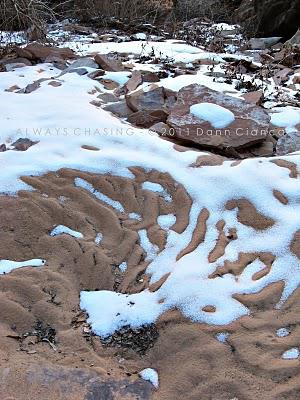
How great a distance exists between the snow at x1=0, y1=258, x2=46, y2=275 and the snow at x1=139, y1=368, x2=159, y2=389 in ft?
3.20

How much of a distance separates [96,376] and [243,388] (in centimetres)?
69

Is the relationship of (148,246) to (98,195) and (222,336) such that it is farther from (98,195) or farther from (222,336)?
(222,336)

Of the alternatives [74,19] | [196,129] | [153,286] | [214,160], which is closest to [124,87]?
[196,129]

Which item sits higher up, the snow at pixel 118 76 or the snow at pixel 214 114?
the snow at pixel 214 114

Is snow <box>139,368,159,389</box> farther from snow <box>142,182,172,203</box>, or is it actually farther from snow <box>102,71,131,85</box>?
snow <box>102,71,131,85</box>

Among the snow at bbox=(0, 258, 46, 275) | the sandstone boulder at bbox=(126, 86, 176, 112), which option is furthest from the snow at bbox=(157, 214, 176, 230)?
the sandstone boulder at bbox=(126, 86, 176, 112)

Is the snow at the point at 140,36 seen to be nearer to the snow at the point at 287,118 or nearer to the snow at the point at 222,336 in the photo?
the snow at the point at 287,118

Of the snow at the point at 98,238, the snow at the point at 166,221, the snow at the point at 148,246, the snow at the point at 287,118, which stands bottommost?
the snow at the point at 148,246

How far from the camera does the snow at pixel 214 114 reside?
459 cm

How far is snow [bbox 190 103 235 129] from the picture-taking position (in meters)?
4.59

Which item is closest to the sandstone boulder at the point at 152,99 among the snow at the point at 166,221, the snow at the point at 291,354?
the snow at the point at 166,221

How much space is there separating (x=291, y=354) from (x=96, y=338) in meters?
0.99

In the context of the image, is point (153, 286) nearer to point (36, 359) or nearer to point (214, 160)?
point (36, 359)

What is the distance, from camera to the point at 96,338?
2.65m
